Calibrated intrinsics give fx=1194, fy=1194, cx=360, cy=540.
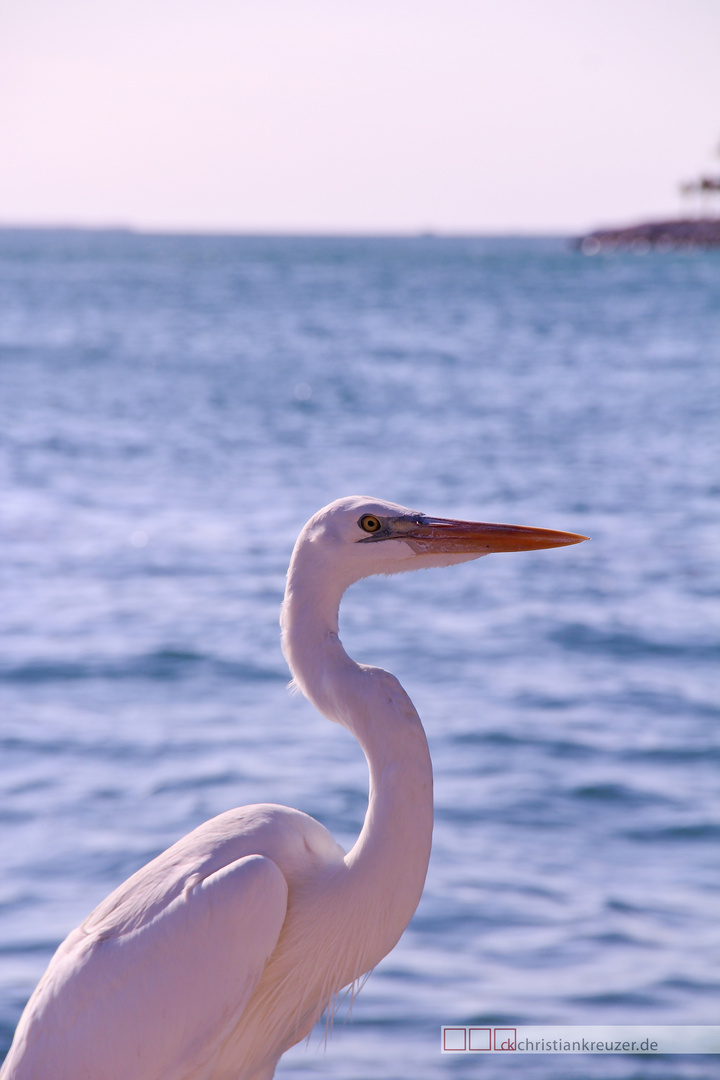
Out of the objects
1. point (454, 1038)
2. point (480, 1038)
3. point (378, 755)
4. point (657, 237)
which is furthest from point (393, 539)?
point (657, 237)

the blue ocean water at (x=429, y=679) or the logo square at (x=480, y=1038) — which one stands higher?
the blue ocean water at (x=429, y=679)

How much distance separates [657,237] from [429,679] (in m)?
101

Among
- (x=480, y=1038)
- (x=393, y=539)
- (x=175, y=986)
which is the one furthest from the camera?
(x=480, y=1038)

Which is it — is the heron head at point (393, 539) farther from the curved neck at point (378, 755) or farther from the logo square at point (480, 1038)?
the logo square at point (480, 1038)

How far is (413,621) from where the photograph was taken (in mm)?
10055

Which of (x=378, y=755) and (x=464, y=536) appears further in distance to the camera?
(x=464, y=536)

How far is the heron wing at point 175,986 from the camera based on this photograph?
2.70 m

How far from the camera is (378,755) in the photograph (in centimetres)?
272

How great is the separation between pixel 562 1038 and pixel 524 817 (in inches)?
73.0

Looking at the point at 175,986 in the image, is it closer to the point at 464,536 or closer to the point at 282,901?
the point at 282,901

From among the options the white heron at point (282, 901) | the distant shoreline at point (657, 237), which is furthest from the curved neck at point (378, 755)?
the distant shoreline at point (657, 237)

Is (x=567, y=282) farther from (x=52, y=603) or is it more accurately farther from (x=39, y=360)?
(x=52, y=603)

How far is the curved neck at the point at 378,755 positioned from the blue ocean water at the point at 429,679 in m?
2.45

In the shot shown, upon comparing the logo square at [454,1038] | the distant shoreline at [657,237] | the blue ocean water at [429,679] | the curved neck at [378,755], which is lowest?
the logo square at [454,1038]
